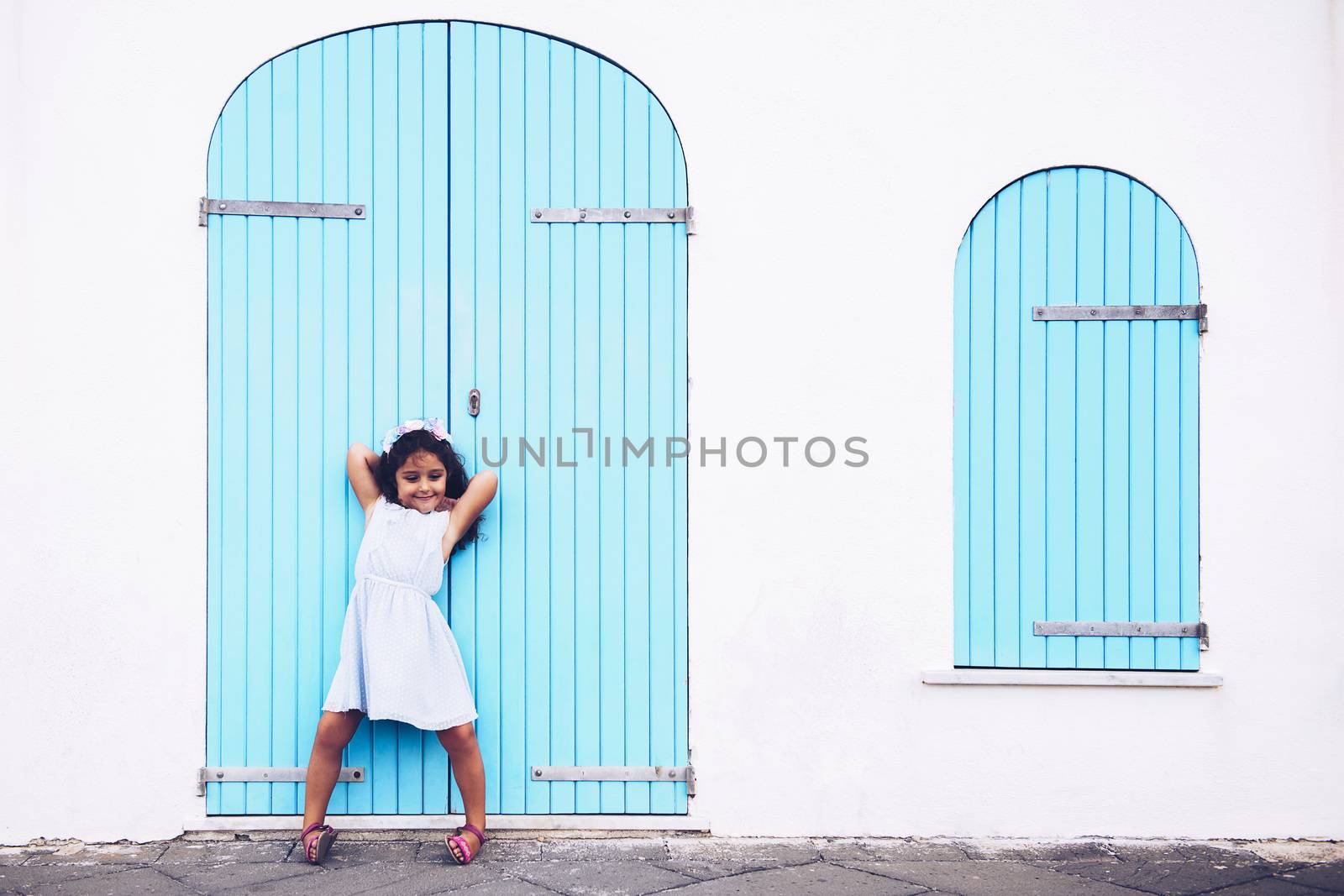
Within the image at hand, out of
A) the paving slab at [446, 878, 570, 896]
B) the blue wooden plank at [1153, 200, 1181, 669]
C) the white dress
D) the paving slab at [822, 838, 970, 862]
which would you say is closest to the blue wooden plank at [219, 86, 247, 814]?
the white dress

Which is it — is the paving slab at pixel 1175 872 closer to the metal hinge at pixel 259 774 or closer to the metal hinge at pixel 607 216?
the metal hinge at pixel 259 774

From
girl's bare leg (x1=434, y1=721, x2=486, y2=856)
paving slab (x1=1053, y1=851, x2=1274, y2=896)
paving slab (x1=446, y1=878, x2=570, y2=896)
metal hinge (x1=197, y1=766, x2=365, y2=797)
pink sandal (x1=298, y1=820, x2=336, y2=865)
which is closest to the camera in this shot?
paving slab (x1=446, y1=878, x2=570, y2=896)

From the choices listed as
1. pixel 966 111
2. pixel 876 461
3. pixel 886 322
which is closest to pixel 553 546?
pixel 876 461

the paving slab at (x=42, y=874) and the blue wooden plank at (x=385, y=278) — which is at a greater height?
the blue wooden plank at (x=385, y=278)

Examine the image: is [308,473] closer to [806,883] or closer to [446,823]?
Result: [446,823]

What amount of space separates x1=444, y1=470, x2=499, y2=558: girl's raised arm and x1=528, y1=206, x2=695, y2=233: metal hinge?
3.56 ft

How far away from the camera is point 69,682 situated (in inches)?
169

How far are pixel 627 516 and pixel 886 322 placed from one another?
52.1 inches

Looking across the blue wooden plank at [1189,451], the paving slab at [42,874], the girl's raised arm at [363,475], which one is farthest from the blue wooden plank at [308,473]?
the blue wooden plank at [1189,451]

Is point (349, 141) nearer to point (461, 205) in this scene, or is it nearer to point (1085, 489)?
point (461, 205)

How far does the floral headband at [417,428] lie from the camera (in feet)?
13.6

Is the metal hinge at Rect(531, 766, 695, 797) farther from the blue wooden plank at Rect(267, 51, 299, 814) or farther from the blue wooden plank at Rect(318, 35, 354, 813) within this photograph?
the blue wooden plank at Rect(267, 51, 299, 814)

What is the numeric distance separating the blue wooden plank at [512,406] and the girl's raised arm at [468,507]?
0.19m

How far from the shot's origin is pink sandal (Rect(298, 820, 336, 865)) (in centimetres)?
399
